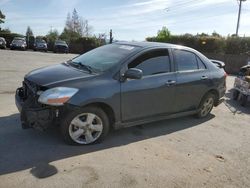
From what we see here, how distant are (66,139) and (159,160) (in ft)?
4.74

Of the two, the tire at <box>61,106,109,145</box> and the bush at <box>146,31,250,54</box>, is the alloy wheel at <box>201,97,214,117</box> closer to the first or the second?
the tire at <box>61,106,109,145</box>

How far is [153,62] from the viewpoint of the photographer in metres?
6.04

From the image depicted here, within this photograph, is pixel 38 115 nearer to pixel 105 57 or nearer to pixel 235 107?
pixel 105 57

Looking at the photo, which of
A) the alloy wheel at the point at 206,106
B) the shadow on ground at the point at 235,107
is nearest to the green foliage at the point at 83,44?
the shadow on ground at the point at 235,107

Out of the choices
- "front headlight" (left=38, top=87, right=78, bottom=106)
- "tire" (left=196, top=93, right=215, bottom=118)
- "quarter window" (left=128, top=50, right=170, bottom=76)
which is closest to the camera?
"front headlight" (left=38, top=87, right=78, bottom=106)

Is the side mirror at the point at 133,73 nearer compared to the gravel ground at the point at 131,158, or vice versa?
the gravel ground at the point at 131,158

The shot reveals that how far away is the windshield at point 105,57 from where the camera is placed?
5660 mm

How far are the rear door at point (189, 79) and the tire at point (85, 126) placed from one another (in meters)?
1.83

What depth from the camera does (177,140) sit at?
588 centimetres

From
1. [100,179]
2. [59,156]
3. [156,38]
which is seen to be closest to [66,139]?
[59,156]

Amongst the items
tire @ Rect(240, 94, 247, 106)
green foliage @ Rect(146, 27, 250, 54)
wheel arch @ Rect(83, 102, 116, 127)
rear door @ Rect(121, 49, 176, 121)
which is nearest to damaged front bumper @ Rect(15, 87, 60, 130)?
wheel arch @ Rect(83, 102, 116, 127)

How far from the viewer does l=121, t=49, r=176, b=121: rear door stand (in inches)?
220

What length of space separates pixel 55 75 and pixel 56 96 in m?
0.61

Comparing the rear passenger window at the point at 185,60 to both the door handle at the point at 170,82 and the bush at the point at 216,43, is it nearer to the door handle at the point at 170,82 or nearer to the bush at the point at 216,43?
the door handle at the point at 170,82
